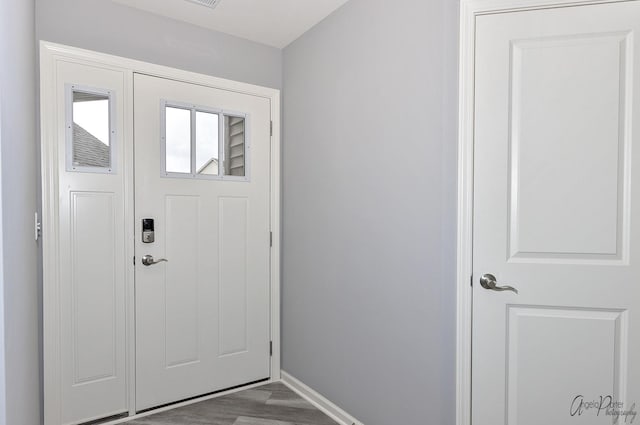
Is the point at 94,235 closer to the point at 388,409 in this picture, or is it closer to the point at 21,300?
the point at 21,300

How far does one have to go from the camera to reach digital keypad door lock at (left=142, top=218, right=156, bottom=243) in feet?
7.57

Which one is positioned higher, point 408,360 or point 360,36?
point 360,36

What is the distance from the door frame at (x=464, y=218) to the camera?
5.15 ft

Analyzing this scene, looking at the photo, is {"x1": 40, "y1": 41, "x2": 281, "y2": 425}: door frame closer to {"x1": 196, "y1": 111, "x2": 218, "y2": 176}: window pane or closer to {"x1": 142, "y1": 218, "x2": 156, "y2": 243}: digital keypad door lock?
{"x1": 142, "y1": 218, "x2": 156, "y2": 243}: digital keypad door lock

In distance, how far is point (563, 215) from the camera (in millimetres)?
1461

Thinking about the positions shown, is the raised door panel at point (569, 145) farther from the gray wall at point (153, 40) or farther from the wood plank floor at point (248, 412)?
the gray wall at point (153, 40)

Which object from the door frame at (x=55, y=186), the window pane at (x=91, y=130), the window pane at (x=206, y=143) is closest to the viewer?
the door frame at (x=55, y=186)

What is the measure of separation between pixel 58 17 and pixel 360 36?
1.68m

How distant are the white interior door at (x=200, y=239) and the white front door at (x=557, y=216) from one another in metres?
1.62

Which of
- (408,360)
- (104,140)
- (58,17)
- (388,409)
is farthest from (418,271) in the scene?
(58,17)

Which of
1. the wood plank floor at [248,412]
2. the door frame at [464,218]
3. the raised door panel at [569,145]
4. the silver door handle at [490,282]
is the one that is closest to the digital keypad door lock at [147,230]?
the wood plank floor at [248,412]

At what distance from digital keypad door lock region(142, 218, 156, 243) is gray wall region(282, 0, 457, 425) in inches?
37.2

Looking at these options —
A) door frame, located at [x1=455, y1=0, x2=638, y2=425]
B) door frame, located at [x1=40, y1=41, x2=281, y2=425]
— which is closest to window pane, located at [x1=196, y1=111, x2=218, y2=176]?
door frame, located at [x1=40, y1=41, x2=281, y2=425]

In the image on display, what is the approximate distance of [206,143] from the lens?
2.53 m
